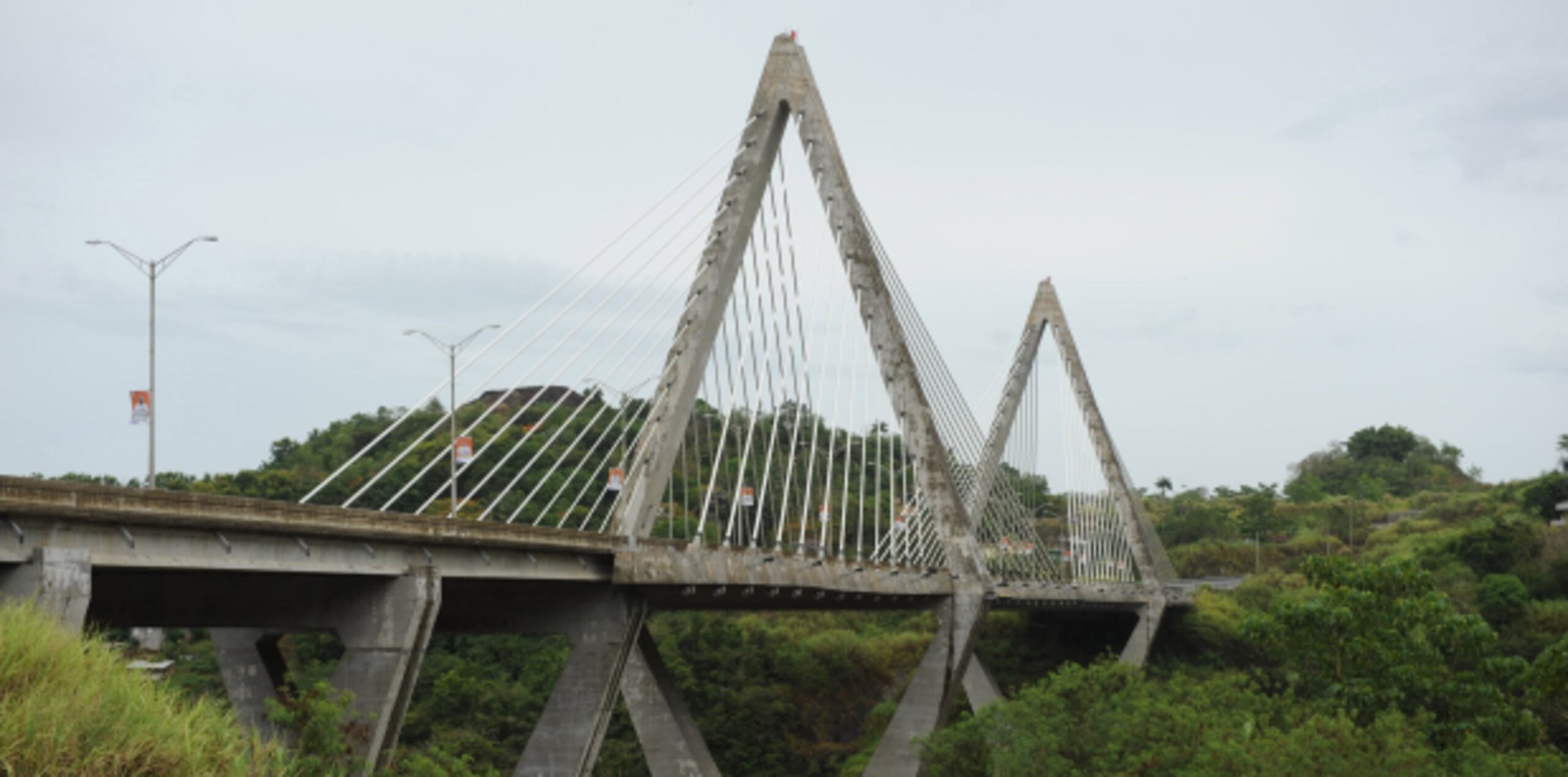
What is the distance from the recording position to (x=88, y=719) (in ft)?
44.0

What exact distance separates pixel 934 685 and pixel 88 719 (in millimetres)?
36395

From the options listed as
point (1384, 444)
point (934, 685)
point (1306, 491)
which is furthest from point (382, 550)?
point (1384, 444)

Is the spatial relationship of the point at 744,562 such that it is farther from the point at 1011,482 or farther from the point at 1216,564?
the point at 1216,564

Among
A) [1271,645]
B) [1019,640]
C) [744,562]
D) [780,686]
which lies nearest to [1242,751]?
[744,562]

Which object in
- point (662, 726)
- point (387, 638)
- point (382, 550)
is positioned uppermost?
point (382, 550)

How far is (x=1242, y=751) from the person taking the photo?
32.3m

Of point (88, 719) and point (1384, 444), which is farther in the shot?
point (1384, 444)

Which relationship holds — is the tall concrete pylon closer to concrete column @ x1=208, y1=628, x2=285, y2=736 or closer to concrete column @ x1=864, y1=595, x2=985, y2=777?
concrete column @ x1=864, y1=595, x2=985, y2=777

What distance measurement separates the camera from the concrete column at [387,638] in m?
25.6

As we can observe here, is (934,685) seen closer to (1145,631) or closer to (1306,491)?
(1145,631)

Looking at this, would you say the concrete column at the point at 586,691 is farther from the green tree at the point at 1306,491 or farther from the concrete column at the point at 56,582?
the green tree at the point at 1306,491

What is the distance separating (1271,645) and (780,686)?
25.8 meters

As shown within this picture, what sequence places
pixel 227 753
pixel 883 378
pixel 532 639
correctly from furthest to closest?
pixel 532 639 → pixel 883 378 → pixel 227 753

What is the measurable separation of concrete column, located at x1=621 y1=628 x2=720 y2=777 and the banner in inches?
808
